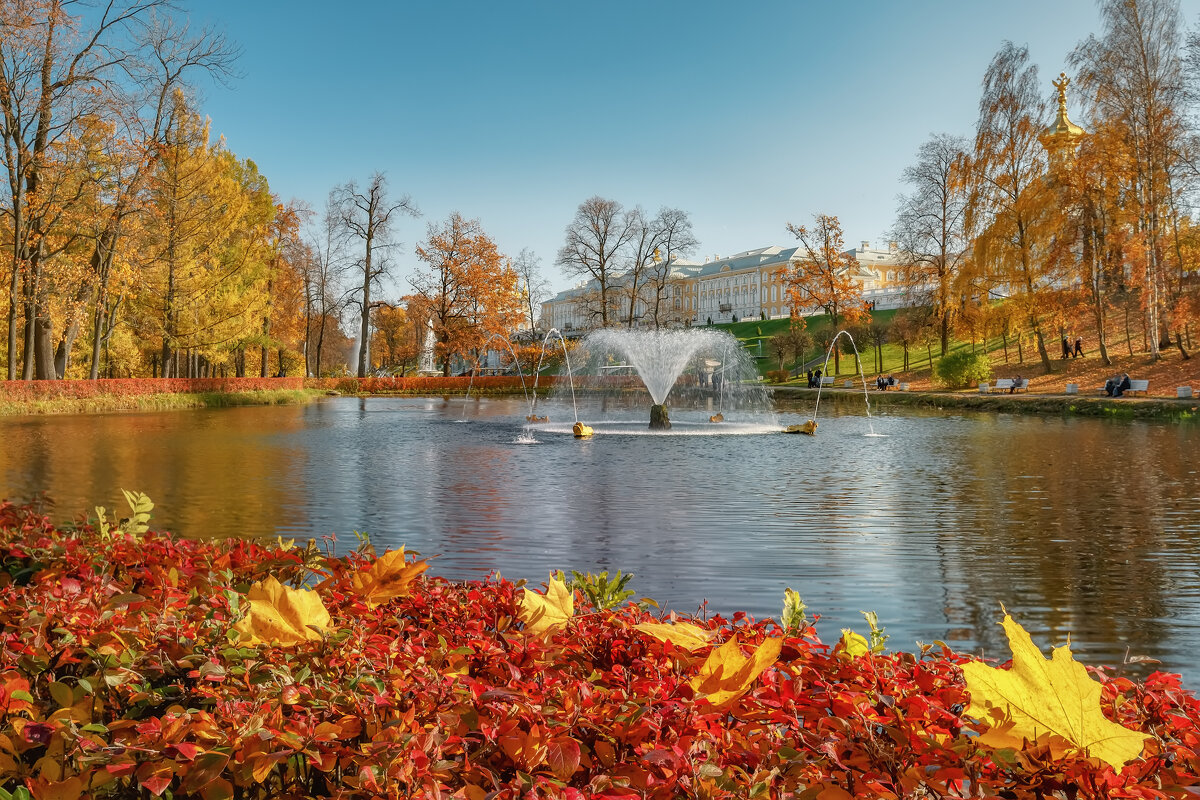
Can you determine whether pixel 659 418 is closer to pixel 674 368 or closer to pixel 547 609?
pixel 674 368

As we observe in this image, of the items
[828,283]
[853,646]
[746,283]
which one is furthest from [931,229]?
[746,283]

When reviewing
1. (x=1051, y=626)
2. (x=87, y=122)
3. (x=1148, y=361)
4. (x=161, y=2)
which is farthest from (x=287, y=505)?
(x=1148, y=361)

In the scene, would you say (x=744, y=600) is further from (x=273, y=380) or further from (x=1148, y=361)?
(x=273, y=380)

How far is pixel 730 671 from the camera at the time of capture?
1921mm

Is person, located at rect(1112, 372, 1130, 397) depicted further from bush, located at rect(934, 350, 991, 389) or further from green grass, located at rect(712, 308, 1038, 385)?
green grass, located at rect(712, 308, 1038, 385)

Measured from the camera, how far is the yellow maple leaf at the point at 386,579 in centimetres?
291

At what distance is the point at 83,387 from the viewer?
29781mm

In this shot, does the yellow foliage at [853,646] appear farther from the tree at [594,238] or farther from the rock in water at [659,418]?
the tree at [594,238]

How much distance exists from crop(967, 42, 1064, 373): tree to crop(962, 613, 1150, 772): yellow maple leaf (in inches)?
1432

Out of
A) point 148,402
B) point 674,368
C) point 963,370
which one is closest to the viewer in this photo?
point 674,368

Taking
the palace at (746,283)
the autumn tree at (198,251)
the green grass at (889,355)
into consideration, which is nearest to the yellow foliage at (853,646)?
the autumn tree at (198,251)

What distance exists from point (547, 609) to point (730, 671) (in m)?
0.79

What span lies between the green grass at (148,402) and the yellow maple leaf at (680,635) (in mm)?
30729

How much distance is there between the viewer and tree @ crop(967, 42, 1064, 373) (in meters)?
34.1
